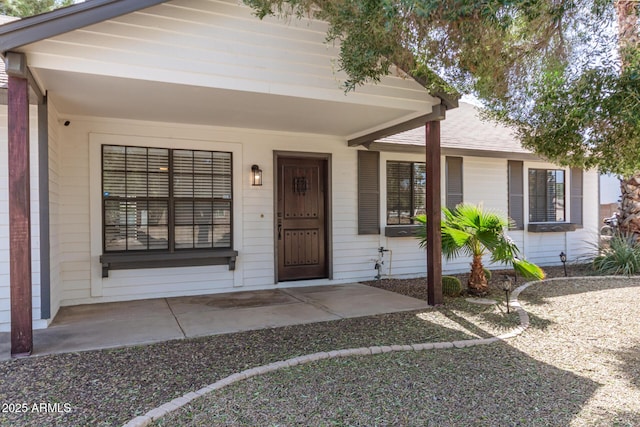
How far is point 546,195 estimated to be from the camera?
9516 millimetres

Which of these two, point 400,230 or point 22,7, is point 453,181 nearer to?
point 400,230

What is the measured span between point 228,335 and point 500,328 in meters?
2.94

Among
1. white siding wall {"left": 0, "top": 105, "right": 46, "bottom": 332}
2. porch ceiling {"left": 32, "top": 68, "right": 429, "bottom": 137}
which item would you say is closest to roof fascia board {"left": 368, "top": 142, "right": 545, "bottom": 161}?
porch ceiling {"left": 32, "top": 68, "right": 429, "bottom": 137}

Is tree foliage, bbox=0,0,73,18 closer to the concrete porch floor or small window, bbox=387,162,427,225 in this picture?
small window, bbox=387,162,427,225

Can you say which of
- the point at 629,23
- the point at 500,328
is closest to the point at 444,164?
the point at 629,23

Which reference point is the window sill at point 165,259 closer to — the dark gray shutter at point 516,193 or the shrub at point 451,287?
the shrub at point 451,287

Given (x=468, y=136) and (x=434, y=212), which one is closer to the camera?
(x=434, y=212)

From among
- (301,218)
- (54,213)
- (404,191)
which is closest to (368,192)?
(404,191)

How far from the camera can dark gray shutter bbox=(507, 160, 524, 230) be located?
355 inches

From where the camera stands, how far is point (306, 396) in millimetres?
2938

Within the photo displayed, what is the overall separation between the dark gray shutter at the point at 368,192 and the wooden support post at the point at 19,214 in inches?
200

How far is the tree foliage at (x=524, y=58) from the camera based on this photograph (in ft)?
11.2

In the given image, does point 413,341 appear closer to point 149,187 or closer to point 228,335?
point 228,335

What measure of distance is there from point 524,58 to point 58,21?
4.66 m
